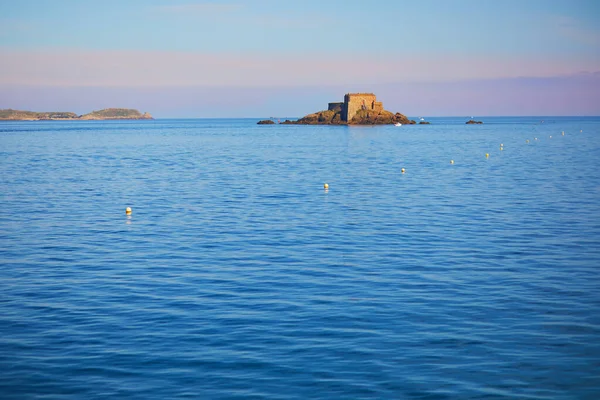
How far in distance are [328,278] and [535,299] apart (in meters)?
6.89

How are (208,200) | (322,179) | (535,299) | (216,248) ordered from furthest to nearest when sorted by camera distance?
(322,179) → (208,200) → (216,248) → (535,299)

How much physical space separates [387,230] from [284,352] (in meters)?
17.3

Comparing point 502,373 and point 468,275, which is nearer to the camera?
point 502,373

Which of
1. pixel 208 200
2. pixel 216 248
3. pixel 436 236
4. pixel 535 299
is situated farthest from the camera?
pixel 208 200

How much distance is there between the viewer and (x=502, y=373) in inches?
587

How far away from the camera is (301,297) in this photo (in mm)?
20859

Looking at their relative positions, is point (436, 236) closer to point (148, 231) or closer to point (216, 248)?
point (216, 248)

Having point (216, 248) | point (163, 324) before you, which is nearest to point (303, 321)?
point (163, 324)

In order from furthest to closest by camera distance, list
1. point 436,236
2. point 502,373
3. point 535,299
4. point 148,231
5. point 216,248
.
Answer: point 148,231
point 436,236
point 216,248
point 535,299
point 502,373

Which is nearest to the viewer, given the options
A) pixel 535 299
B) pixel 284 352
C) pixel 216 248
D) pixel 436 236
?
pixel 284 352

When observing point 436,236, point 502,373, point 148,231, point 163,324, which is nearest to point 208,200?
point 148,231

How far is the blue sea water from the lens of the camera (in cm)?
1470

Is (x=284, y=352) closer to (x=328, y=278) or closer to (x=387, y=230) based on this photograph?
(x=328, y=278)

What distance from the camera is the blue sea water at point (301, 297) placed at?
48.2ft
